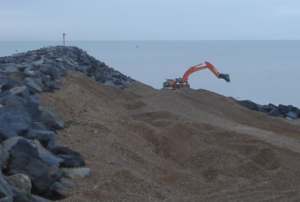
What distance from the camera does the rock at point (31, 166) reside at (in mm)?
5949

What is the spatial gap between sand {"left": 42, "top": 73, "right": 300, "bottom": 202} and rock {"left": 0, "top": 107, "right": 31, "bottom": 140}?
88 cm

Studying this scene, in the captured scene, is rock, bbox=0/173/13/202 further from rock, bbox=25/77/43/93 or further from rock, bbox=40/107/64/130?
Result: rock, bbox=25/77/43/93

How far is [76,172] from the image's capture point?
6.86m

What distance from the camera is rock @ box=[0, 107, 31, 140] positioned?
6.84 m

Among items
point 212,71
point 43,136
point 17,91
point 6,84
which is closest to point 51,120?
point 17,91

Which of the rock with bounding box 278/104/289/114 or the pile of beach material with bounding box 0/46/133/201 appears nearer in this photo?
the pile of beach material with bounding box 0/46/133/201

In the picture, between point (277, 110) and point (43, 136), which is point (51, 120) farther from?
point (277, 110)

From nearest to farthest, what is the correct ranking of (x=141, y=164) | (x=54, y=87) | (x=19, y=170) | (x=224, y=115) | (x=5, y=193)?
(x=5, y=193) → (x=19, y=170) → (x=141, y=164) → (x=54, y=87) → (x=224, y=115)

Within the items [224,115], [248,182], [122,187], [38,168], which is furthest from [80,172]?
[224,115]

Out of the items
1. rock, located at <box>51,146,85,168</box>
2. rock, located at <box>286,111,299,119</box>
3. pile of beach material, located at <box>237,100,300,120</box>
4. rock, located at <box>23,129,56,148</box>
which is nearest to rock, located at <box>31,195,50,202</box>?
rock, located at <box>51,146,85,168</box>

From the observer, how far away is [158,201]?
6844mm

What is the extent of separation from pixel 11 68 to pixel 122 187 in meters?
7.01

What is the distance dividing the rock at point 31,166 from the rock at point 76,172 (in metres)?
0.51

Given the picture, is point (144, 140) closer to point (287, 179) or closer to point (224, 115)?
point (287, 179)
